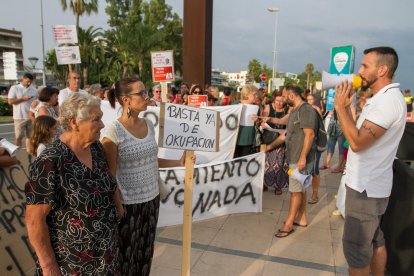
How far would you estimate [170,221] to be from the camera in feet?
13.3

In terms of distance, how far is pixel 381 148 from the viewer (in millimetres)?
2205

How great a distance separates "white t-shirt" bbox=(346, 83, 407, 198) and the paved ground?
1.31 meters

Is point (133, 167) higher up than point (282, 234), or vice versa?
point (133, 167)

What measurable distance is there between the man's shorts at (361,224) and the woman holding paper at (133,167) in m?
1.47

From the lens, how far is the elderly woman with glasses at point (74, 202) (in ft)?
5.27

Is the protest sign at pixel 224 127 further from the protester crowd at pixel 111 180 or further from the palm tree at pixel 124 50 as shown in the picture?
the palm tree at pixel 124 50

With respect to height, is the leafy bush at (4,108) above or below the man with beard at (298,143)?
below

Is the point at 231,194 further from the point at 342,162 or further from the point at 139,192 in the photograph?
the point at 342,162

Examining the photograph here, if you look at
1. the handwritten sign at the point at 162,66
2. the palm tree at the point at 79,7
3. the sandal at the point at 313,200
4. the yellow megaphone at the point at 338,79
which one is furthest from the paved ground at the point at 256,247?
the palm tree at the point at 79,7

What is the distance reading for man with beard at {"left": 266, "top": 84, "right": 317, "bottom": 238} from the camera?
3654mm

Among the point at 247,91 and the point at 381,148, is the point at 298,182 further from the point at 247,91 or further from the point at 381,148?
the point at 247,91

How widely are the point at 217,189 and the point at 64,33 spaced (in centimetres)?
586

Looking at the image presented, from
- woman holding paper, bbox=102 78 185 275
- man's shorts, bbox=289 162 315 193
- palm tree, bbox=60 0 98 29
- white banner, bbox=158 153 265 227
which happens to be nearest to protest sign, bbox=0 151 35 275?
woman holding paper, bbox=102 78 185 275

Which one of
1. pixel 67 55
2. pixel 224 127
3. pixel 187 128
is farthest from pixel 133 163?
pixel 67 55
